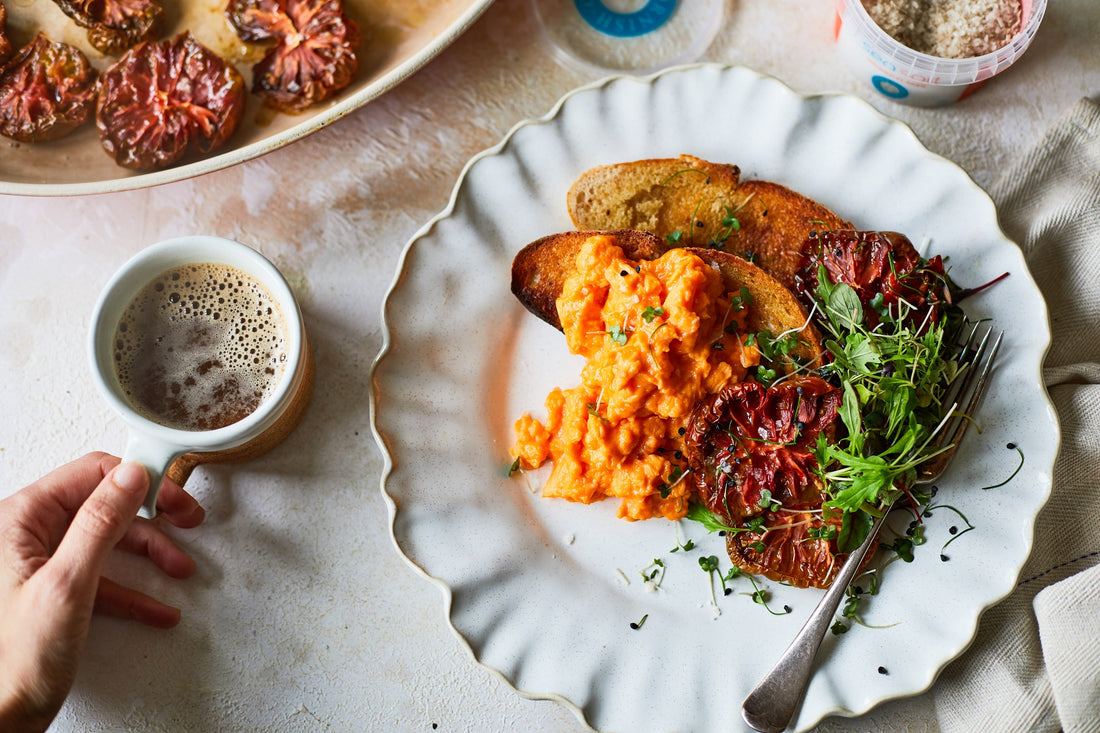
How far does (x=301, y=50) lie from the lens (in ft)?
8.44

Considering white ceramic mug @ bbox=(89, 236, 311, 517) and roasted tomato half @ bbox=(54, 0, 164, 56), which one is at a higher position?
roasted tomato half @ bbox=(54, 0, 164, 56)

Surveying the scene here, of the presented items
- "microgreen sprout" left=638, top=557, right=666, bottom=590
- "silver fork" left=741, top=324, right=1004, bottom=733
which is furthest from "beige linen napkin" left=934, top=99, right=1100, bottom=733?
"microgreen sprout" left=638, top=557, right=666, bottom=590

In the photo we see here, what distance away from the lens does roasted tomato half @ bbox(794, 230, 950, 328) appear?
2234 mm

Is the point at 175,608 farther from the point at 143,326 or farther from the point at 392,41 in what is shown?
the point at 392,41

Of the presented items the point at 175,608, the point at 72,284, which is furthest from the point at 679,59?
the point at 175,608

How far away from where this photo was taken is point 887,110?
2.71 m

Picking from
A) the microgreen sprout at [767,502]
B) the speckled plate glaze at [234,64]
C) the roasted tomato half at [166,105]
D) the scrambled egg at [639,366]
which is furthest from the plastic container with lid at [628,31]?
the microgreen sprout at [767,502]

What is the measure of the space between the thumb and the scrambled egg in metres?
1.11

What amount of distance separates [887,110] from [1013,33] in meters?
0.40

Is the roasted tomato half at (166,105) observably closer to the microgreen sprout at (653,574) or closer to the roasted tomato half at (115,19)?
the roasted tomato half at (115,19)

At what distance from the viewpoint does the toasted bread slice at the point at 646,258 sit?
90.4 inches

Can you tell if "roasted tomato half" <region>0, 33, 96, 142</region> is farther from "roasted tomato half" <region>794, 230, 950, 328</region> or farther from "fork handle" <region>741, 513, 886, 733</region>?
"fork handle" <region>741, 513, 886, 733</region>

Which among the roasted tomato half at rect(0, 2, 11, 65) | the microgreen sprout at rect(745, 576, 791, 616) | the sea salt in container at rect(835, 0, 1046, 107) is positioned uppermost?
the sea salt in container at rect(835, 0, 1046, 107)

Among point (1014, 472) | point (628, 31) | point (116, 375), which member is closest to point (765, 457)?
point (1014, 472)
